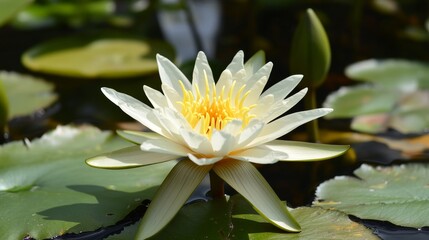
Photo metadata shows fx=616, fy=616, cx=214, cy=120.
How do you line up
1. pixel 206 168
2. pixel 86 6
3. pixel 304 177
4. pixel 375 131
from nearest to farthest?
pixel 206 168 < pixel 304 177 < pixel 375 131 < pixel 86 6

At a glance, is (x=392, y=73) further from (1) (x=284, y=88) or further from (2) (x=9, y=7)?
(2) (x=9, y=7)

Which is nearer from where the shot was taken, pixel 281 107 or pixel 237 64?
pixel 281 107

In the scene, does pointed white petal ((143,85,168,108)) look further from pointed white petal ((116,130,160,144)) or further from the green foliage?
the green foliage

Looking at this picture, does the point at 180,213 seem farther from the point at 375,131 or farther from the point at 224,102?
the point at 375,131

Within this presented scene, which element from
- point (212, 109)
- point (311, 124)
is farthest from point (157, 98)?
point (311, 124)

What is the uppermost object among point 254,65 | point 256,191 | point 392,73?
point 254,65

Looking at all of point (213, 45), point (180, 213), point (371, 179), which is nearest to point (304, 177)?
point (371, 179)

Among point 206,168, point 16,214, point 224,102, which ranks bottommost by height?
point 16,214
